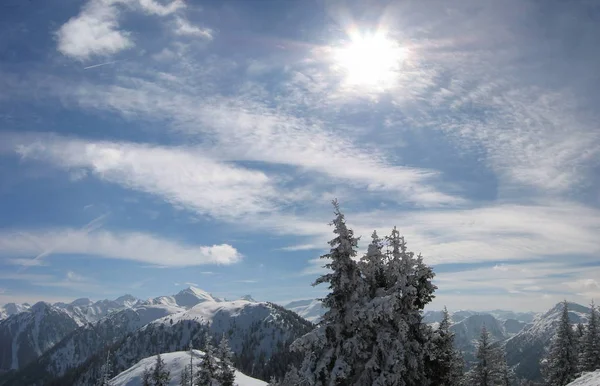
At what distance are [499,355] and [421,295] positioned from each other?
3232 cm

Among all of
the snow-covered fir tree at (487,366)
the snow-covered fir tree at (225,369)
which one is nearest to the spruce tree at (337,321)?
the snow-covered fir tree at (225,369)

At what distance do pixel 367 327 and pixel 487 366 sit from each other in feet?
108

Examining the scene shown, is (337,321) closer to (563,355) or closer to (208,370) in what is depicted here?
(208,370)

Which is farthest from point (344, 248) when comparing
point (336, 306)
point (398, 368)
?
point (398, 368)

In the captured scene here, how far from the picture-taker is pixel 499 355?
4381 cm

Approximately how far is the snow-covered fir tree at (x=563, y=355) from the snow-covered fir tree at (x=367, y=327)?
41101mm

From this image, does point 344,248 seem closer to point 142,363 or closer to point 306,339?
point 306,339

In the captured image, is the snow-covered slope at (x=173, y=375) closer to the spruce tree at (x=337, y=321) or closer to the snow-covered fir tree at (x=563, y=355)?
the snow-covered fir tree at (x=563, y=355)

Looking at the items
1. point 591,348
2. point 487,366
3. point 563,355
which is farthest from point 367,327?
point 563,355

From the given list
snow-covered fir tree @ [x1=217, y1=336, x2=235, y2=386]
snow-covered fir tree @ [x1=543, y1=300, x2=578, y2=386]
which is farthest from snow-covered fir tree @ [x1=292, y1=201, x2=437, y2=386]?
snow-covered fir tree @ [x1=543, y1=300, x2=578, y2=386]

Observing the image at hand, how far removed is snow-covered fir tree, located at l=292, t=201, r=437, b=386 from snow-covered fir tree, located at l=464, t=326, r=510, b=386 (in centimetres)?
3009

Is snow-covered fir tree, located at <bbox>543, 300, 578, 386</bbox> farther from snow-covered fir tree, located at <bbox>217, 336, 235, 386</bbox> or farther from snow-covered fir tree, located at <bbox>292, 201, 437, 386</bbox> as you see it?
snow-covered fir tree, located at <bbox>292, 201, 437, 386</bbox>

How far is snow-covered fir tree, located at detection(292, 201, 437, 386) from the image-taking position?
16.9 m

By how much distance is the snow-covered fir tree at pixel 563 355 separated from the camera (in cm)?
4831
